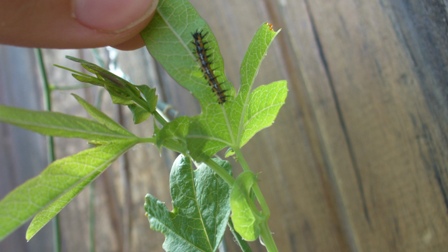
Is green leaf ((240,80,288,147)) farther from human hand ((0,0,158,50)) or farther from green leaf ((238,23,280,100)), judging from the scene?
human hand ((0,0,158,50))

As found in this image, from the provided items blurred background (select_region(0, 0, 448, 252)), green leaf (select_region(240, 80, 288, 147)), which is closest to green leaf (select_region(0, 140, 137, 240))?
green leaf (select_region(240, 80, 288, 147))

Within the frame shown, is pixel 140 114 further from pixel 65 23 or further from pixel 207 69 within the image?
pixel 65 23

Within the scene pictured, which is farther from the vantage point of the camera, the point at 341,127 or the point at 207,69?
the point at 341,127

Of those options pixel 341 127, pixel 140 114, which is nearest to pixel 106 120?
pixel 140 114

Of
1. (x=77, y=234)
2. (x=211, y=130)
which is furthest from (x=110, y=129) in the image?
(x=77, y=234)

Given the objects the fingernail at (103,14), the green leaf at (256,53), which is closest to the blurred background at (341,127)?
the green leaf at (256,53)

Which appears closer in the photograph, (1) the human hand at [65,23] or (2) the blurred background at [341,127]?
(1) the human hand at [65,23]

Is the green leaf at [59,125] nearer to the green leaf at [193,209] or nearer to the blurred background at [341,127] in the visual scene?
the green leaf at [193,209]

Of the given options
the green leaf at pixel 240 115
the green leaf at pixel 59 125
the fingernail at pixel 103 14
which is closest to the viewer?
the green leaf at pixel 59 125
